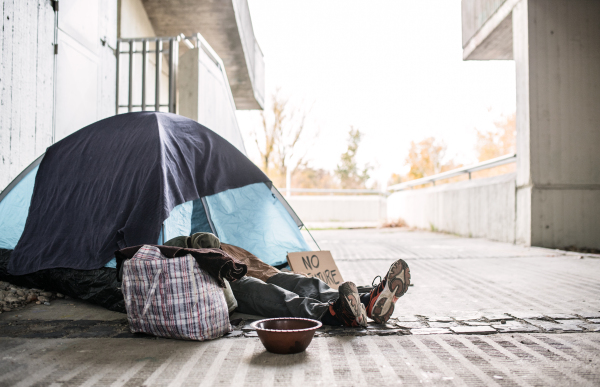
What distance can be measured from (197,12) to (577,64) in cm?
608

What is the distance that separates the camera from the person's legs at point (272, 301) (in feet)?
7.55

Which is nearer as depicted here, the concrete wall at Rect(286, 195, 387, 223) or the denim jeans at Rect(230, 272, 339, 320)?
the denim jeans at Rect(230, 272, 339, 320)

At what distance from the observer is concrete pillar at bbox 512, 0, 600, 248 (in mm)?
6129

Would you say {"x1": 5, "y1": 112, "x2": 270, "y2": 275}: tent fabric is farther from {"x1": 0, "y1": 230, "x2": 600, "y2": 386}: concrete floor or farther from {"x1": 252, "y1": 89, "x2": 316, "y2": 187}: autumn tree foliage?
{"x1": 252, "y1": 89, "x2": 316, "y2": 187}: autumn tree foliage

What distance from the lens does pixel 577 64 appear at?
625 centimetres

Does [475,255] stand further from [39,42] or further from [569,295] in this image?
[39,42]

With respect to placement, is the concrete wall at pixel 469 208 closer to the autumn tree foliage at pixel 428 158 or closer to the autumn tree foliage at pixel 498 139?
the autumn tree foliage at pixel 498 139

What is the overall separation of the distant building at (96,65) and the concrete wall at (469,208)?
4.38 metres

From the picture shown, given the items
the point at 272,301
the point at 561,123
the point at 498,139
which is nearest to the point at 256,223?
the point at 272,301

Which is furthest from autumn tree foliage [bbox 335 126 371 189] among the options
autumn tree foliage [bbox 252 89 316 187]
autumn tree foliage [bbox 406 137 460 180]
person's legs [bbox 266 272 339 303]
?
person's legs [bbox 266 272 339 303]

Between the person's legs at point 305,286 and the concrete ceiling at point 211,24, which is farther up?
the concrete ceiling at point 211,24

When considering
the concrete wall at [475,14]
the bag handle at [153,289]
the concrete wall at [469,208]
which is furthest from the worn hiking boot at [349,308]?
the concrete wall at [475,14]

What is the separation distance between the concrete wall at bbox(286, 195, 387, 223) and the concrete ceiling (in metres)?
6.99

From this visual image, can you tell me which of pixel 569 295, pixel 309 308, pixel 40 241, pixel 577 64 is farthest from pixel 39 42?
pixel 577 64
